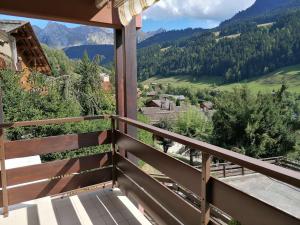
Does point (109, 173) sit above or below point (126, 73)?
below

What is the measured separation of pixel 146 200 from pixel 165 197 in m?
0.37

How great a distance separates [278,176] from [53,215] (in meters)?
1.98

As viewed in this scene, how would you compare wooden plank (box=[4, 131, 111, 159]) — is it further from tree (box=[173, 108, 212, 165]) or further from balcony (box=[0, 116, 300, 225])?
tree (box=[173, 108, 212, 165])

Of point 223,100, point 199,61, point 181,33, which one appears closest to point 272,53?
point 199,61

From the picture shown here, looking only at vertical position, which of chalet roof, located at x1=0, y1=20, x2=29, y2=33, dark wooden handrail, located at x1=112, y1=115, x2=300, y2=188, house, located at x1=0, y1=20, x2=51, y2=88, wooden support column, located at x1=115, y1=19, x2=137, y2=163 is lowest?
dark wooden handrail, located at x1=112, y1=115, x2=300, y2=188

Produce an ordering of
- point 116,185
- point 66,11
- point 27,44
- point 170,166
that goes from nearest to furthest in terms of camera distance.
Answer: point 170,166
point 66,11
point 116,185
point 27,44

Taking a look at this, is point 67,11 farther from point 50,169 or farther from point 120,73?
point 50,169

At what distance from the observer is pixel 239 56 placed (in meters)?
77.7

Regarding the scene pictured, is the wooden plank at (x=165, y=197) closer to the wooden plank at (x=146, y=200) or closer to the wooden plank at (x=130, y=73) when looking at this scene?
the wooden plank at (x=146, y=200)

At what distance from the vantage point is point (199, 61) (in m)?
83.3

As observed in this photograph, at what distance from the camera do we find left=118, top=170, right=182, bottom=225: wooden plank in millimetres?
1993

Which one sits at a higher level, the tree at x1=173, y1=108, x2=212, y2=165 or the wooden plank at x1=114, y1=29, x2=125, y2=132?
the wooden plank at x1=114, y1=29, x2=125, y2=132

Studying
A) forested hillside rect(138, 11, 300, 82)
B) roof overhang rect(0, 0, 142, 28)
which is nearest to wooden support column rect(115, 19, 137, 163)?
roof overhang rect(0, 0, 142, 28)

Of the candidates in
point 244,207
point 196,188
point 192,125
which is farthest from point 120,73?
point 192,125
